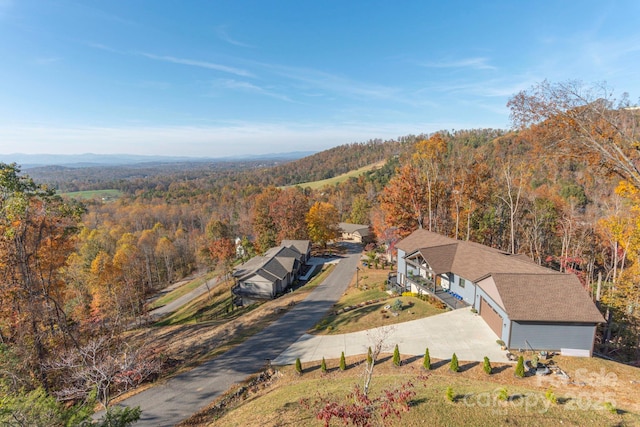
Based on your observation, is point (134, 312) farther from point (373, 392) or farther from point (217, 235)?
point (373, 392)

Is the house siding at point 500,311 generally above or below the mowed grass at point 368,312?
above

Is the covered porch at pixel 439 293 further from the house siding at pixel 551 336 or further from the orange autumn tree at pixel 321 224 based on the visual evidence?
the orange autumn tree at pixel 321 224

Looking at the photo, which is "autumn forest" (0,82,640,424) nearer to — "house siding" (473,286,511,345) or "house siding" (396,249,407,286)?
"house siding" (396,249,407,286)

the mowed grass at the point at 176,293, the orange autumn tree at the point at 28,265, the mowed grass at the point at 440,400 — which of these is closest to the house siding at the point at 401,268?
the mowed grass at the point at 440,400

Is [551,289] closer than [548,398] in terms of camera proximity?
No

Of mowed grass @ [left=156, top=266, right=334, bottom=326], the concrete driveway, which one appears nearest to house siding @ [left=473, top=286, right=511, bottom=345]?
the concrete driveway

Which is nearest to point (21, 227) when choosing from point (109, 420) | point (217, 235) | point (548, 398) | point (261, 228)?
point (109, 420)
